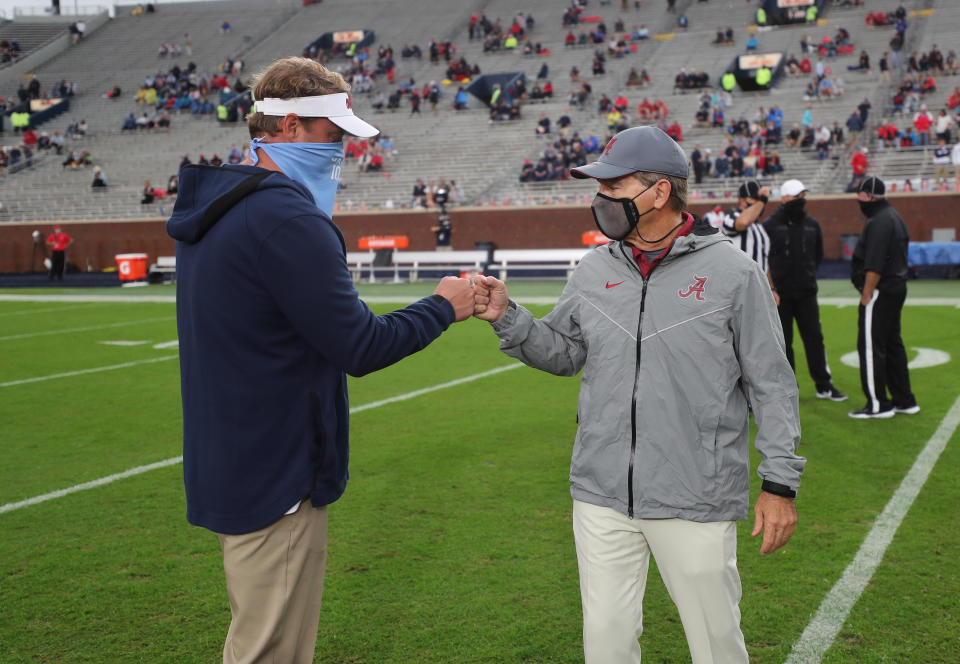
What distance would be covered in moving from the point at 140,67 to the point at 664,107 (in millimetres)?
32682

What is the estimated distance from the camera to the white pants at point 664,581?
2.76 metres

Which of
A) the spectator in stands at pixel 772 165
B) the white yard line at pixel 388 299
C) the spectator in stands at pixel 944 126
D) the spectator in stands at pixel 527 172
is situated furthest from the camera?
the spectator in stands at pixel 527 172

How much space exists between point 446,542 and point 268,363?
2.94 metres

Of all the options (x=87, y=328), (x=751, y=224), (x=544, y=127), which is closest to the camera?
(x=751, y=224)

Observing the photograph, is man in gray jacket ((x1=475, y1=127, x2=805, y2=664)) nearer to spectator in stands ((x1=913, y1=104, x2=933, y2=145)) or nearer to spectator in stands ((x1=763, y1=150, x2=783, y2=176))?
spectator in stands ((x1=763, y1=150, x2=783, y2=176))

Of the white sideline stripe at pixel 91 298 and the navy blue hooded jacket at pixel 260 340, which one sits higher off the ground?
the navy blue hooded jacket at pixel 260 340

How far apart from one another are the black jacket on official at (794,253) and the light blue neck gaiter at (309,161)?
6.52 meters

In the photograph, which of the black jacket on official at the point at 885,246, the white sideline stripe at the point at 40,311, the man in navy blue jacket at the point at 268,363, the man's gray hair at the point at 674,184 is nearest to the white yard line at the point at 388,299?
the white sideline stripe at the point at 40,311

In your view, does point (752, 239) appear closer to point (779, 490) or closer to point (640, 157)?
point (640, 157)

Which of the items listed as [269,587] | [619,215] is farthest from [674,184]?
[269,587]

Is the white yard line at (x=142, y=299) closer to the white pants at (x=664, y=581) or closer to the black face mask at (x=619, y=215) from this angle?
the black face mask at (x=619, y=215)

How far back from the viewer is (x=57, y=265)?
31.9 meters

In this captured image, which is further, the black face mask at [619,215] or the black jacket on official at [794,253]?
the black jacket on official at [794,253]

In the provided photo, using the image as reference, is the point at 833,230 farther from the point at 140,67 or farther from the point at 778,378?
the point at 140,67
